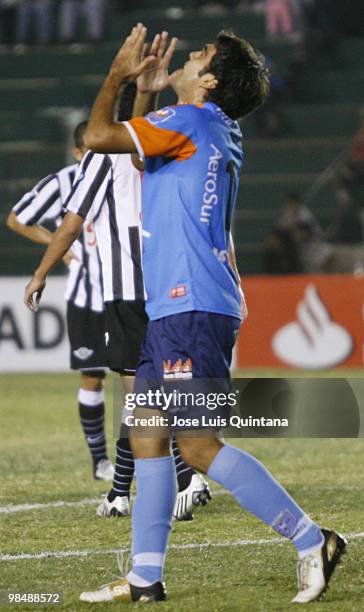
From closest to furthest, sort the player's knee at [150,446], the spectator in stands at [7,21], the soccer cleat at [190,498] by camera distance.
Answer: the player's knee at [150,446], the soccer cleat at [190,498], the spectator in stands at [7,21]

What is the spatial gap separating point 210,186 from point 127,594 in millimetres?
1428

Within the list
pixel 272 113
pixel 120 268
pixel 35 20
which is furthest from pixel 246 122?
pixel 120 268

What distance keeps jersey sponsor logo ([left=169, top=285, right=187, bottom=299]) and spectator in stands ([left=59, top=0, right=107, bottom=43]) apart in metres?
16.6

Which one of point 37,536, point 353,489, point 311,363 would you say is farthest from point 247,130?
point 37,536

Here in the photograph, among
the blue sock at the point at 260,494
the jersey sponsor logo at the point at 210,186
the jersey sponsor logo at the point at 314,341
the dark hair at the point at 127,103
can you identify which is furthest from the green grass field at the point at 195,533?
the jersey sponsor logo at the point at 314,341

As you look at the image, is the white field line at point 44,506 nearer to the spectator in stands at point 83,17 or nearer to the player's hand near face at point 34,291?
the player's hand near face at point 34,291

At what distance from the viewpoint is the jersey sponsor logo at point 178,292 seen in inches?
183

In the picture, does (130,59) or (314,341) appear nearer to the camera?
(130,59)

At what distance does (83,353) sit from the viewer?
7.84 meters

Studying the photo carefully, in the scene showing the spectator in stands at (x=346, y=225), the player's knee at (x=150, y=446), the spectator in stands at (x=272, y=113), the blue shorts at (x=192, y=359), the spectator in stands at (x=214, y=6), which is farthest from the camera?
the spectator in stands at (x=214, y=6)

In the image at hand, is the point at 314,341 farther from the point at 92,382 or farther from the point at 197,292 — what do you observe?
the point at 197,292

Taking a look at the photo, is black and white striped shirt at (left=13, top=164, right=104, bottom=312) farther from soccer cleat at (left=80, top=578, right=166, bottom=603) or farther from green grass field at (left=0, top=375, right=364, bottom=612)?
soccer cleat at (left=80, top=578, right=166, bottom=603)

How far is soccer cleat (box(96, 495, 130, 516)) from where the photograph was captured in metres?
6.68

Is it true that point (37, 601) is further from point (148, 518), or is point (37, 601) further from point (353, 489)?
point (353, 489)
